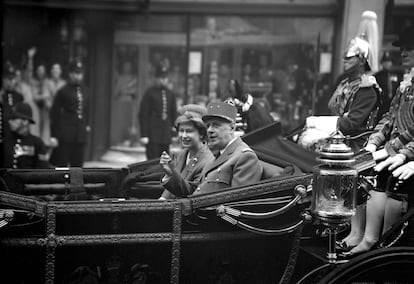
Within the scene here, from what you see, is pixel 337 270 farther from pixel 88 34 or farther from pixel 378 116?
pixel 88 34

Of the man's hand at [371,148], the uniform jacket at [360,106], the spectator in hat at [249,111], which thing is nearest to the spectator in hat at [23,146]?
the spectator in hat at [249,111]

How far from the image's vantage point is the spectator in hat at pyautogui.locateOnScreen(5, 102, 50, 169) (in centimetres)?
775

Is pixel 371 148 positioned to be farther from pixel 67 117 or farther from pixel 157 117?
pixel 67 117

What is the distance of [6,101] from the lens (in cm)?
873

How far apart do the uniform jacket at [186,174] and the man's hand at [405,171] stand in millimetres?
1167

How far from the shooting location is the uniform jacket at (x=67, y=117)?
9305 millimetres

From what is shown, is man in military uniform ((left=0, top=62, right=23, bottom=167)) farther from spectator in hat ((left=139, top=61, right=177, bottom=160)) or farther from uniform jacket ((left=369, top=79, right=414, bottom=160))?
uniform jacket ((left=369, top=79, right=414, bottom=160))

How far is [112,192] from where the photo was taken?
17.3ft

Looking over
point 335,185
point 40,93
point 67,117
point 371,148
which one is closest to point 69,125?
point 67,117

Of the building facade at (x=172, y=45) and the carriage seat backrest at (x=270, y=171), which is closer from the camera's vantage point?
the carriage seat backrest at (x=270, y=171)

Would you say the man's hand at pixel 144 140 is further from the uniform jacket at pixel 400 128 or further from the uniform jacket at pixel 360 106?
the uniform jacket at pixel 400 128

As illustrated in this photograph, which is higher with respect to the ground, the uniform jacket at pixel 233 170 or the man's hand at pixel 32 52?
the man's hand at pixel 32 52

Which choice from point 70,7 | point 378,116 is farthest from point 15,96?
point 378,116

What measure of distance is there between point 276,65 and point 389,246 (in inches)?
258
